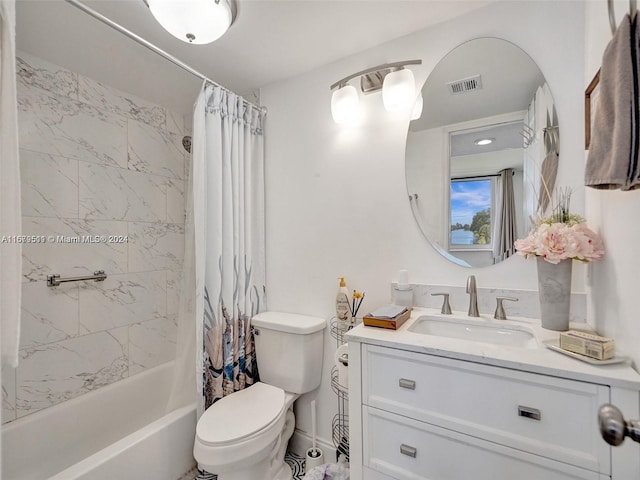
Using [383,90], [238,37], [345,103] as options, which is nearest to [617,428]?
[383,90]

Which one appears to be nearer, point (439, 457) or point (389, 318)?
point (439, 457)

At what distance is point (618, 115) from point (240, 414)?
1.75 meters

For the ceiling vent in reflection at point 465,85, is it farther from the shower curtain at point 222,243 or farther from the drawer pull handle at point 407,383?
the drawer pull handle at point 407,383

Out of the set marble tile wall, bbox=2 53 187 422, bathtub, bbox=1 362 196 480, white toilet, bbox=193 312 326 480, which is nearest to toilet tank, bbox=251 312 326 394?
white toilet, bbox=193 312 326 480

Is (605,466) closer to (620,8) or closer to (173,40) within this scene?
(620,8)

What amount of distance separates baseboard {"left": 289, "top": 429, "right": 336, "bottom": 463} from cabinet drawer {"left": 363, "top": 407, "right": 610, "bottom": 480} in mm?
704

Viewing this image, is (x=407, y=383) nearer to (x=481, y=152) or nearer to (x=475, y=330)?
(x=475, y=330)

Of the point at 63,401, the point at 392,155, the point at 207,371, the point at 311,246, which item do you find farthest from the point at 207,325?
the point at 392,155

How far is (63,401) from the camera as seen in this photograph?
171 centimetres

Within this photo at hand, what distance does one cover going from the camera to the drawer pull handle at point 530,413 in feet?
2.85

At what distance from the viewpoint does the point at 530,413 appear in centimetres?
87

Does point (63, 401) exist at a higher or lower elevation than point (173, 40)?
lower

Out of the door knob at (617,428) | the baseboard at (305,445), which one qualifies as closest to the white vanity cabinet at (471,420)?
the door knob at (617,428)

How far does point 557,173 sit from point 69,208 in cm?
260
